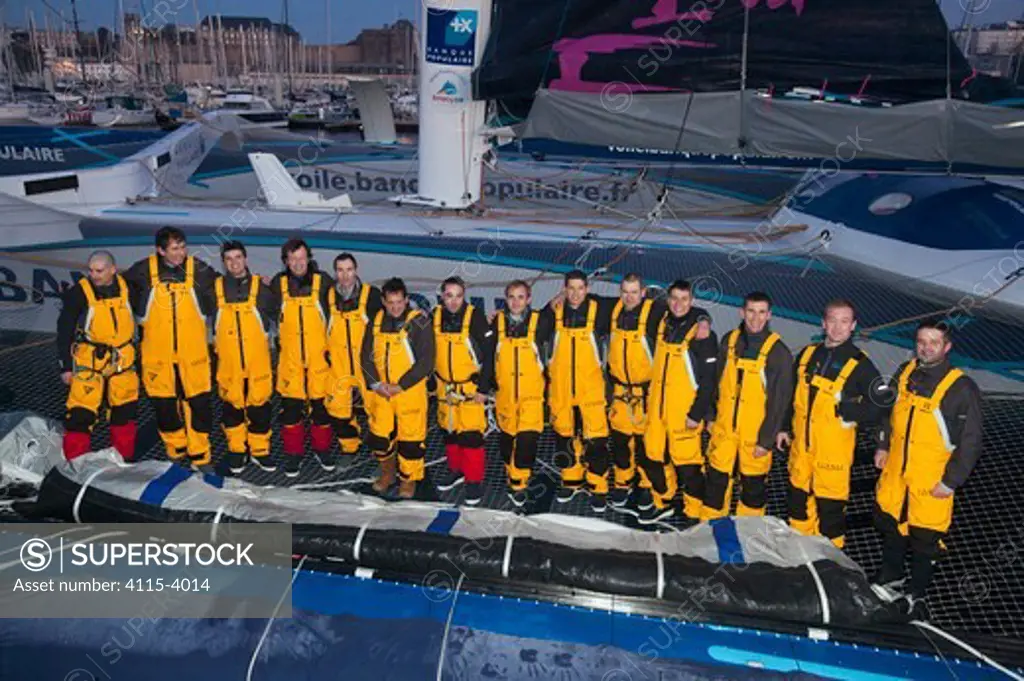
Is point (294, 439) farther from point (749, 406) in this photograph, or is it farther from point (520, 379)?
point (749, 406)

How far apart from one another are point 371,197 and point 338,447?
531cm

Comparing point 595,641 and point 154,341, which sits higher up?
point 154,341

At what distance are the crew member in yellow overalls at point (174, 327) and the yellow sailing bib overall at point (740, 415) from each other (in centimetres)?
279

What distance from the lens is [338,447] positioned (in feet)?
15.8

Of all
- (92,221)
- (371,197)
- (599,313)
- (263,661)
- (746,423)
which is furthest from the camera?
(371,197)

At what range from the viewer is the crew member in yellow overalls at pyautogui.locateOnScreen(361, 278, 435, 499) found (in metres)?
3.92

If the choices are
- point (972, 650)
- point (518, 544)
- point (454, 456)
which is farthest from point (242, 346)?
point (972, 650)

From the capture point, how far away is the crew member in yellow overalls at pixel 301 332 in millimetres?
4199

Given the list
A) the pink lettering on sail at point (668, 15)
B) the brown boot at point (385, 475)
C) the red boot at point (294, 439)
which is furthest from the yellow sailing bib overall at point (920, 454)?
the red boot at point (294, 439)

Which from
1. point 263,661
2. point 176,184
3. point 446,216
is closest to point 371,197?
point 176,184

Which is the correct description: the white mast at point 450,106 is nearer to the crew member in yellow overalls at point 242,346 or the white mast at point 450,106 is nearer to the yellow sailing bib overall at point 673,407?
the crew member in yellow overalls at point 242,346

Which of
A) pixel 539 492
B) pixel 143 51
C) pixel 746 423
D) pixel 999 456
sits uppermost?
pixel 143 51

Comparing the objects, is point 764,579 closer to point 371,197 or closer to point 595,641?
point 595,641

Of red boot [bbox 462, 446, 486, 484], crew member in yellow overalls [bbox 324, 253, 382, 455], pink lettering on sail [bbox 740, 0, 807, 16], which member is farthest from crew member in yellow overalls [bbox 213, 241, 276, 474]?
pink lettering on sail [bbox 740, 0, 807, 16]
